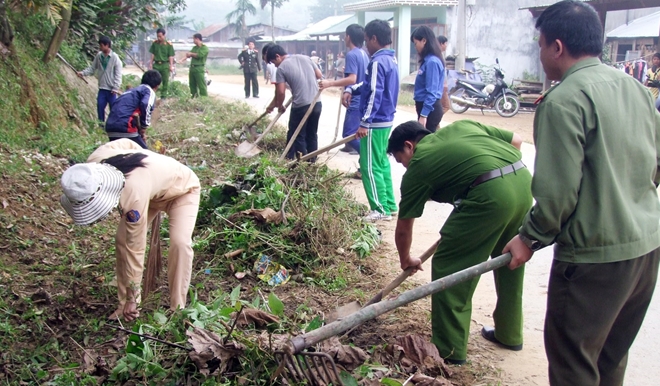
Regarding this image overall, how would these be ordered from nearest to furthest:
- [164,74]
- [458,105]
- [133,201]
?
[133,201] < [164,74] < [458,105]

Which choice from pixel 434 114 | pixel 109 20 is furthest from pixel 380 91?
pixel 109 20

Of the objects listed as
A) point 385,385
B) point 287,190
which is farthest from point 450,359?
point 287,190

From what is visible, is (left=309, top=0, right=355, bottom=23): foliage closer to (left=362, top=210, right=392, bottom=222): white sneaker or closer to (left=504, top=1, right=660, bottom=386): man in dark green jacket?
(left=362, top=210, right=392, bottom=222): white sneaker

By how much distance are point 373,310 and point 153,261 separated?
2.24 metres

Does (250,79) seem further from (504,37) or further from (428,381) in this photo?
(428,381)

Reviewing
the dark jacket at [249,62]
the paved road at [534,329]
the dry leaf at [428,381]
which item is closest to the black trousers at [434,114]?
the paved road at [534,329]

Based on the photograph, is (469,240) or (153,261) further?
(153,261)

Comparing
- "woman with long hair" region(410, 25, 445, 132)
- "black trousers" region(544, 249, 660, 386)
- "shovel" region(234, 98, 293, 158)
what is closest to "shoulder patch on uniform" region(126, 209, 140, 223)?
"black trousers" region(544, 249, 660, 386)

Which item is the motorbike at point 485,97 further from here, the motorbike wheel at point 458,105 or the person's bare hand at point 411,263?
the person's bare hand at point 411,263

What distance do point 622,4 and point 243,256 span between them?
14856 mm

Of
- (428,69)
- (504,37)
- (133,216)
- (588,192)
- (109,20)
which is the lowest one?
(133,216)

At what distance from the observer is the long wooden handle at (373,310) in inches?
98.4

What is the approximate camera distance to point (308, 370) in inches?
103

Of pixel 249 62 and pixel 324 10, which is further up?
pixel 324 10
